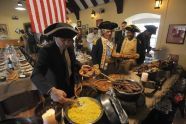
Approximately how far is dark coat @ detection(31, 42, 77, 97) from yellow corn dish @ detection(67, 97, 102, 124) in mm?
288

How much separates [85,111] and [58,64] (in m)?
0.61

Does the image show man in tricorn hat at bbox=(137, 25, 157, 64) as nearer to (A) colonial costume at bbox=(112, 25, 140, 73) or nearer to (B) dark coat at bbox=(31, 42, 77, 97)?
(A) colonial costume at bbox=(112, 25, 140, 73)

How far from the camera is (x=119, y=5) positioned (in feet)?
17.4

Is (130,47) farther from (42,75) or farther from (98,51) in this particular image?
(42,75)

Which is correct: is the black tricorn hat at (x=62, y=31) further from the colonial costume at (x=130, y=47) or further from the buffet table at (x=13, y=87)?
the colonial costume at (x=130, y=47)

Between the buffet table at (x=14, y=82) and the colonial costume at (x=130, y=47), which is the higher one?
the colonial costume at (x=130, y=47)

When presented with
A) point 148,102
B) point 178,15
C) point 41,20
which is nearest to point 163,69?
point 148,102

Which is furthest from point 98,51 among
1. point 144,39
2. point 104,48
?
point 144,39

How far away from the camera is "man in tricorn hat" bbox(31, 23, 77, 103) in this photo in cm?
110

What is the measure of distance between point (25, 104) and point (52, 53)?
112 centimetres

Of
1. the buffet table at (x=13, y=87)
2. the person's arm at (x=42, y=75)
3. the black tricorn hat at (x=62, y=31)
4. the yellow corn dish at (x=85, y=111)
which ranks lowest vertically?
the buffet table at (x=13, y=87)

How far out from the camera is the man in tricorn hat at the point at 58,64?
3.62 ft

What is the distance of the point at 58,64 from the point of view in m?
1.37

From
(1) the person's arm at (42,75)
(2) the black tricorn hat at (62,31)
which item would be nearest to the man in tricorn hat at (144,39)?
(2) the black tricorn hat at (62,31)
